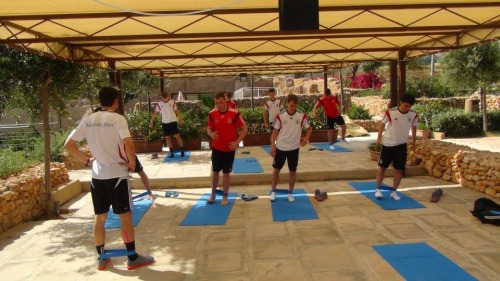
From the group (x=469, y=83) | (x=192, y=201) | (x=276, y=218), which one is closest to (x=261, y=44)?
(x=192, y=201)

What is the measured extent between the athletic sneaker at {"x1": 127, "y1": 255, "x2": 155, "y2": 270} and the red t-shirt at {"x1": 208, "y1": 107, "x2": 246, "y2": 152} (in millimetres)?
2025

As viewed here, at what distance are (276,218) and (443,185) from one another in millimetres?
3301

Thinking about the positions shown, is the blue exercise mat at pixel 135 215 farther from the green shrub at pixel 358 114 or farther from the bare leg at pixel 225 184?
the green shrub at pixel 358 114

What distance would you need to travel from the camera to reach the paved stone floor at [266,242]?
352cm

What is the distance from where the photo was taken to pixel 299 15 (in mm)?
4016

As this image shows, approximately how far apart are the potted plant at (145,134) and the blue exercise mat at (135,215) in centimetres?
469

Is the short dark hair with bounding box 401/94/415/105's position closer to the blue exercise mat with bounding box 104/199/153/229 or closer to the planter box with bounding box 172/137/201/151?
the blue exercise mat with bounding box 104/199/153/229

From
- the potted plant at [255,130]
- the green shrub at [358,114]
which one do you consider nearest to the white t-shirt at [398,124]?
the potted plant at [255,130]

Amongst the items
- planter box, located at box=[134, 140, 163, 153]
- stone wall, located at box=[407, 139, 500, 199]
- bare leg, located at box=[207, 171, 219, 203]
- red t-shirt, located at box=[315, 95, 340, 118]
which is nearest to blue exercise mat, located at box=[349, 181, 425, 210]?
stone wall, located at box=[407, 139, 500, 199]

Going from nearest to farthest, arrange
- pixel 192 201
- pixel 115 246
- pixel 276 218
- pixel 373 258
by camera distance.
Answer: pixel 373 258 → pixel 115 246 → pixel 276 218 → pixel 192 201

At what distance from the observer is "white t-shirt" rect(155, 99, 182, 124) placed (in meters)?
8.95

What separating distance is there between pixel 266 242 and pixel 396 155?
250 centimetres

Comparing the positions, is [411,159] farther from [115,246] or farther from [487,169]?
[115,246]

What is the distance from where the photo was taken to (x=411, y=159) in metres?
7.65
